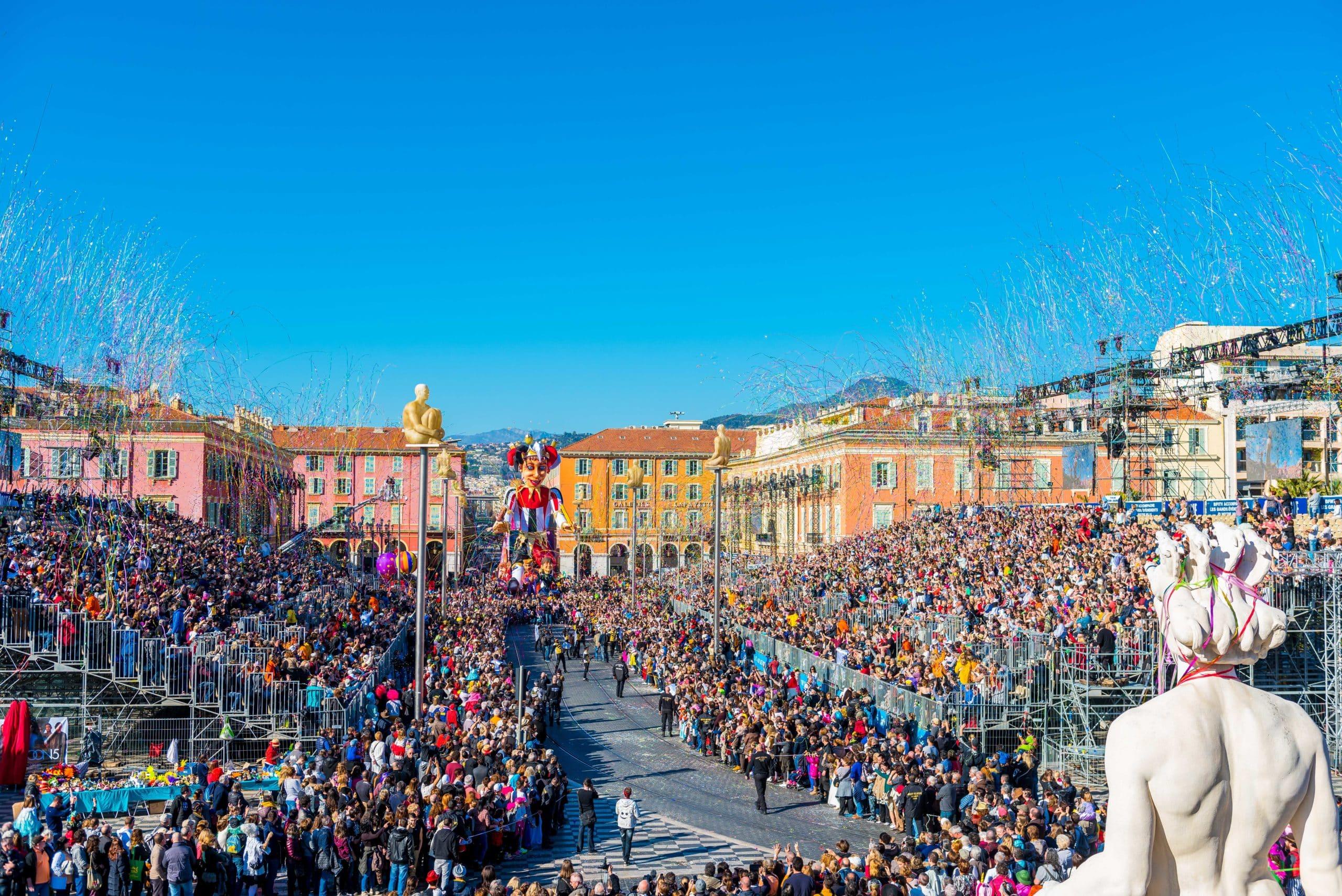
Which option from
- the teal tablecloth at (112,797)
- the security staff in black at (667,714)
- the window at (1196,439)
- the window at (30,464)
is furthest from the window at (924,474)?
the teal tablecloth at (112,797)

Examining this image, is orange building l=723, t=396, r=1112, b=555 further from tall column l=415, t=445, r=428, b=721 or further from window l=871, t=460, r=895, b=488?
tall column l=415, t=445, r=428, b=721

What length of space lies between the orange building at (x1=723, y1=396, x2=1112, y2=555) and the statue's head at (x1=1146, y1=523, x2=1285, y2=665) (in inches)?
1519

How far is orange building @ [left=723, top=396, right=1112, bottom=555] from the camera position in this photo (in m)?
46.9

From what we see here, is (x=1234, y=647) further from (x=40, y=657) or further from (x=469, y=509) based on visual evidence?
(x=469, y=509)

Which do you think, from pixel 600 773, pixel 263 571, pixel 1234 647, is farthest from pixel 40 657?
pixel 1234 647

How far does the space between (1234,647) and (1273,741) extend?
30cm

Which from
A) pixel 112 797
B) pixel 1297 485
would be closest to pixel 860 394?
pixel 1297 485

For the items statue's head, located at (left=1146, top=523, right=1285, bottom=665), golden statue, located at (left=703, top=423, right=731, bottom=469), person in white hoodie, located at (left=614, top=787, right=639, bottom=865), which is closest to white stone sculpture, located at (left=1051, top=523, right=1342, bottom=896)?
statue's head, located at (left=1146, top=523, right=1285, bottom=665)

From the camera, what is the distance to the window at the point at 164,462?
58375 millimetres

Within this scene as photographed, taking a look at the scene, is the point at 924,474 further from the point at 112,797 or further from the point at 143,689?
the point at 112,797

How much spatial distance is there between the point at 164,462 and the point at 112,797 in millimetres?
45634

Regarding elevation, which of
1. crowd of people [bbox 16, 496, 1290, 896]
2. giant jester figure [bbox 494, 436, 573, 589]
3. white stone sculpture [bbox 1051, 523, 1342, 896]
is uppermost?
giant jester figure [bbox 494, 436, 573, 589]

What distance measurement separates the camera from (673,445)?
93.0 metres

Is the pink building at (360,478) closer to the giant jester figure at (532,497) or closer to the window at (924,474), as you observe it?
the window at (924,474)
